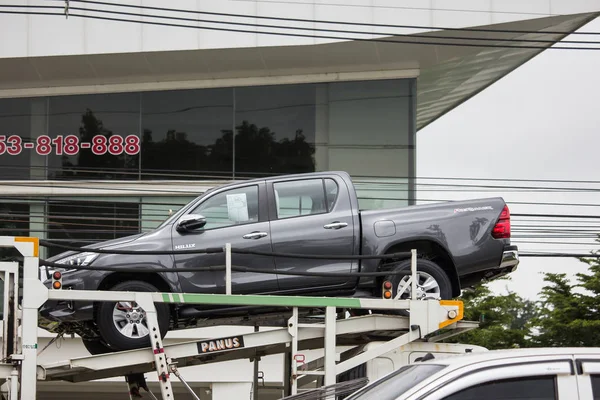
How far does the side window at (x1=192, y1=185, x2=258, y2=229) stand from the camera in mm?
9898

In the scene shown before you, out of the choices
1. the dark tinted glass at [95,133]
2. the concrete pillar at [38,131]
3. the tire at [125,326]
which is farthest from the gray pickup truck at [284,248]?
the concrete pillar at [38,131]

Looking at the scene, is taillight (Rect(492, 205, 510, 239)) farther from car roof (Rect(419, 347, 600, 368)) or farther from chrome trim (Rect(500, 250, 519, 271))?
car roof (Rect(419, 347, 600, 368))

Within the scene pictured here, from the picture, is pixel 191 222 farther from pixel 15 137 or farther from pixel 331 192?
pixel 15 137

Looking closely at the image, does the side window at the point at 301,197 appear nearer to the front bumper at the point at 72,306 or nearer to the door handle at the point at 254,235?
the door handle at the point at 254,235

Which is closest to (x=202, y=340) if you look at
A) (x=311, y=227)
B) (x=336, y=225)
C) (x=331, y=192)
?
(x=311, y=227)

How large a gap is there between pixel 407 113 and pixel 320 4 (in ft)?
10.7

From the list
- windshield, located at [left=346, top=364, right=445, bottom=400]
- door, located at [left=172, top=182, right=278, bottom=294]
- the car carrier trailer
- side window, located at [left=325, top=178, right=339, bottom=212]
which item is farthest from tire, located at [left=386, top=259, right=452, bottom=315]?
windshield, located at [left=346, top=364, right=445, bottom=400]

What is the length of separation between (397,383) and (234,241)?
197 inches

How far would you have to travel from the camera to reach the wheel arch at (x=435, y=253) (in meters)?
10.1

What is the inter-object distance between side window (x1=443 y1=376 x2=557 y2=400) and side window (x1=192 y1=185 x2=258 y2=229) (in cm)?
567

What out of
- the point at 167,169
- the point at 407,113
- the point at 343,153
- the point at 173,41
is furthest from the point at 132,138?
the point at 407,113

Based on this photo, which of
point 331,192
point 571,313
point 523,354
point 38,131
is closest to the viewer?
point 523,354

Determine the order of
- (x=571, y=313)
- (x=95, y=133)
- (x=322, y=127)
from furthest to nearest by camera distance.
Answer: (x=571, y=313) → (x=95, y=133) → (x=322, y=127)

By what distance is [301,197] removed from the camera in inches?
399
